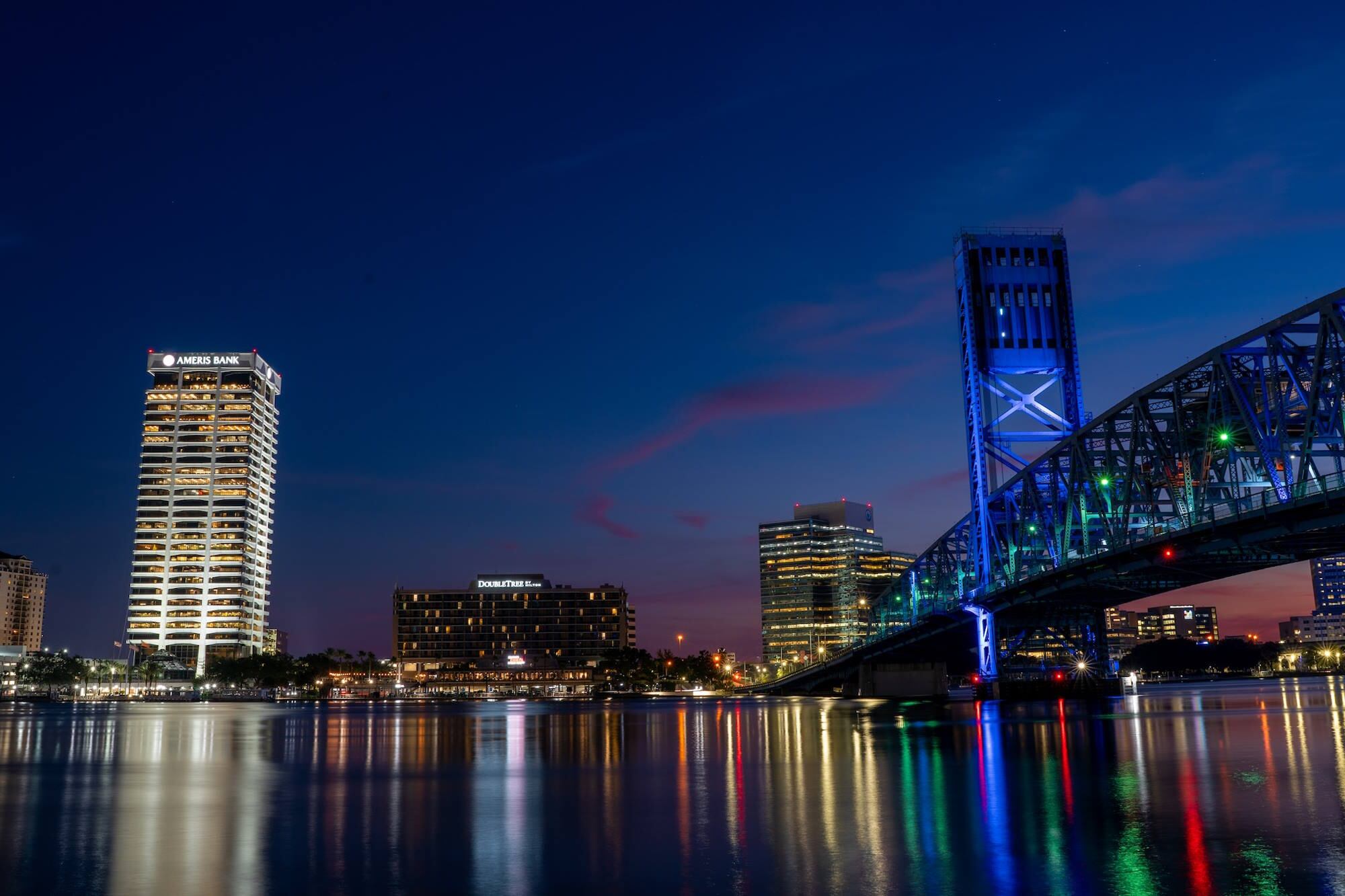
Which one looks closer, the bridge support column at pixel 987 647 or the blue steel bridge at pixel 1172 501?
the blue steel bridge at pixel 1172 501

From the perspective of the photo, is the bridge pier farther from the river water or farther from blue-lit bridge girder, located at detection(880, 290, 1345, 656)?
the river water

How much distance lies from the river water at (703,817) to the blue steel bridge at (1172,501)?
11139mm

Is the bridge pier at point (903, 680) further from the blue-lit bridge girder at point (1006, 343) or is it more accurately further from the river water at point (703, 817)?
the river water at point (703, 817)

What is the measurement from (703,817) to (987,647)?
274 feet

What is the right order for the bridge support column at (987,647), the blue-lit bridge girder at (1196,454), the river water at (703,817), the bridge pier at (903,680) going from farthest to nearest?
1. the bridge pier at (903,680)
2. the bridge support column at (987,647)
3. the blue-lit bridge girder at (1196,454)
4. the river water at (703,817)

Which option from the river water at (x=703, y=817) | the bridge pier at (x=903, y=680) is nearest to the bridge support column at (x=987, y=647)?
the bridge pier at (x=903, y=680)

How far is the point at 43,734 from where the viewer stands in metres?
74.9

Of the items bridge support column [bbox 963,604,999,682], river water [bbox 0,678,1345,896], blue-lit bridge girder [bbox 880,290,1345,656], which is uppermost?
blue-lit bridge girder [bbox 880,290,1345,656]

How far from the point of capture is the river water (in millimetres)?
17953

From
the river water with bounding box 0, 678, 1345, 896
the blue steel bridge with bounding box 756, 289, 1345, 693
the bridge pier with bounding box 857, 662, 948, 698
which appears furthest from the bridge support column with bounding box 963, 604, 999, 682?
the river water with bounding box 0, 678, 1345, 896

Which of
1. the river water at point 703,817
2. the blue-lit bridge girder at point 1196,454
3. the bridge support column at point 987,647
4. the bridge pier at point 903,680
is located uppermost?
the blue-lit bridge girder at point 1196,454

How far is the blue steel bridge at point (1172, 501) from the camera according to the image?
176 feet

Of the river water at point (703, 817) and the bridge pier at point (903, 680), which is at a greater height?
the bridge pier at point (903, 680)

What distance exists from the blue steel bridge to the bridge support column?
128 millimetres
